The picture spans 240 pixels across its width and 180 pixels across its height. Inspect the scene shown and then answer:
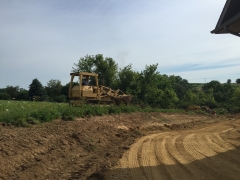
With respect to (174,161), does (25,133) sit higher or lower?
higher

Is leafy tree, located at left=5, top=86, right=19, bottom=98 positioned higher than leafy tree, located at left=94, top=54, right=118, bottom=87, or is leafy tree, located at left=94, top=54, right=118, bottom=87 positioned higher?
leafy tree, located at left=94, top=54, right=118, bottom=87

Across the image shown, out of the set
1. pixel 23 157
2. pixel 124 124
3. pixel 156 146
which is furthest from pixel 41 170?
pixel 124 124

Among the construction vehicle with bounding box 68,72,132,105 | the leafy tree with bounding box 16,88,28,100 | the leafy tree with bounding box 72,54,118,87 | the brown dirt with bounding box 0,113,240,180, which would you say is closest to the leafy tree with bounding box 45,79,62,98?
the leafy tree with bounding box 16,88,28,100

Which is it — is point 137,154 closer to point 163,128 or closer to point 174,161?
point 174,161

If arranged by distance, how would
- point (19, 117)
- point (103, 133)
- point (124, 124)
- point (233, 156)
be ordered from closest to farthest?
point (233, 156) < point (19, 117) < point (103, 133) < point (124, 124)

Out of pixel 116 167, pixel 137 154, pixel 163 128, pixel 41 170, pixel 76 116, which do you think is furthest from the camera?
pixel 163 128

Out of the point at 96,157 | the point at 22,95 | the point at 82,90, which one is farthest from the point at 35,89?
the point at 96,157

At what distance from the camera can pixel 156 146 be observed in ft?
37.0

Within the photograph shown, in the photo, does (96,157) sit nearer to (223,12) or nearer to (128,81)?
(223,12)

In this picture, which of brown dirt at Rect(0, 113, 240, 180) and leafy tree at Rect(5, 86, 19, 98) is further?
leafy tree at Rect(5, 86, 19, 98)

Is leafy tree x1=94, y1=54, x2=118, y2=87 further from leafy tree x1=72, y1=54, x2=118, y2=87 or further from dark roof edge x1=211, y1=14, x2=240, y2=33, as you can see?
dark roof edge x1=211, y1=14, x2=240, y2=33

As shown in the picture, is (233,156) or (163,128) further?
(163,128)

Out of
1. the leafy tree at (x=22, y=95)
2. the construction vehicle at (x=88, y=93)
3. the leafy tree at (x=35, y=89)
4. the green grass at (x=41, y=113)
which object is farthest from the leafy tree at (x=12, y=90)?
the green grass at (x=41, y=113)

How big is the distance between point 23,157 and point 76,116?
7560 millimetres
